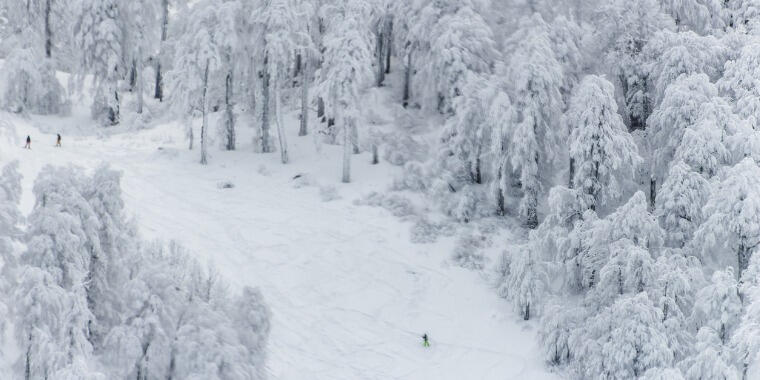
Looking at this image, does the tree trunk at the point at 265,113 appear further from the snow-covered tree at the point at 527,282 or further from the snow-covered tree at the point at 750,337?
the snow-covered tree at the point at 750,337

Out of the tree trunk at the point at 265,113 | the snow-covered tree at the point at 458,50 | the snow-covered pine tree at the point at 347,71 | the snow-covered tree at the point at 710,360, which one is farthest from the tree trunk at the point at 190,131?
the snow-covered tree at the point at 710,360

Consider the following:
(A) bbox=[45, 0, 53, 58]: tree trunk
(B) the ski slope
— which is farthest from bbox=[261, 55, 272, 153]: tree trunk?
(A) bbox=[45, 0, 53, 58]: tree trunk

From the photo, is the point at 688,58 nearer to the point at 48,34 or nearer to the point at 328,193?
the point at 328,193

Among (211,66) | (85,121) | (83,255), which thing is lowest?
(83,255)

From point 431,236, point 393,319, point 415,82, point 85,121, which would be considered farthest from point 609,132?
point 85,121

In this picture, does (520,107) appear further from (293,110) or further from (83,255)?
(83,255)

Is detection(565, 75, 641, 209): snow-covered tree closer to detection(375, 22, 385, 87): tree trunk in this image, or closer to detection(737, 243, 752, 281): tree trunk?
detection(737, 243, 752, 281): tree trunk
